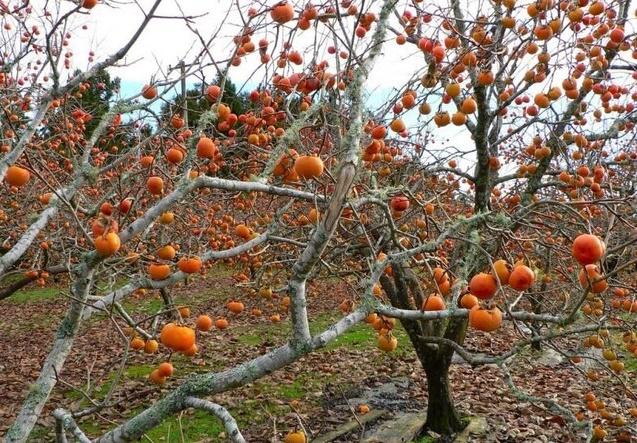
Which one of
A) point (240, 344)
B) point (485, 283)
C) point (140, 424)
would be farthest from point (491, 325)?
point (240, 344)

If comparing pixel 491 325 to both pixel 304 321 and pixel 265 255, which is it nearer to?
pixel 304 321

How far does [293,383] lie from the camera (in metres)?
7.30

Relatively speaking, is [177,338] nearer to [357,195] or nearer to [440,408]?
[357,195]

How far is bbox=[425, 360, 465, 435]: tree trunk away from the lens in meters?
5.52

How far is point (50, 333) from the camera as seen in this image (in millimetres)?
10562

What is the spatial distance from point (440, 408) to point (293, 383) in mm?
2373

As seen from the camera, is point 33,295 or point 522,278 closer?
point 522,278

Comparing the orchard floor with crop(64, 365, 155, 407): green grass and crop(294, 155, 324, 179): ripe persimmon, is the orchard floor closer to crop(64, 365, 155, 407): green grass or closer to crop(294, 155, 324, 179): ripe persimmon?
crop(64, 365, 155, 407): green grass

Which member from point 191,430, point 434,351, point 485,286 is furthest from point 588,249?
point 191,430

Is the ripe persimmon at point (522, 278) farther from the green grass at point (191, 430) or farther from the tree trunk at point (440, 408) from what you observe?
the green grass at point (191, 430)

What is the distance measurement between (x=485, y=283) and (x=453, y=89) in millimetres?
2044

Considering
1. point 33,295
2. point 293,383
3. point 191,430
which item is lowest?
point 191,430

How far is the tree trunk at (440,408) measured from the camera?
5.52 metres

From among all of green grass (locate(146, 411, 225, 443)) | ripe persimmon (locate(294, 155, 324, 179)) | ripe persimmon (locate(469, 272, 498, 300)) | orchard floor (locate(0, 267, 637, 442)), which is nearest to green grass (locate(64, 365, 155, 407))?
orchard floor (locate(0, 267, 637, 442))
